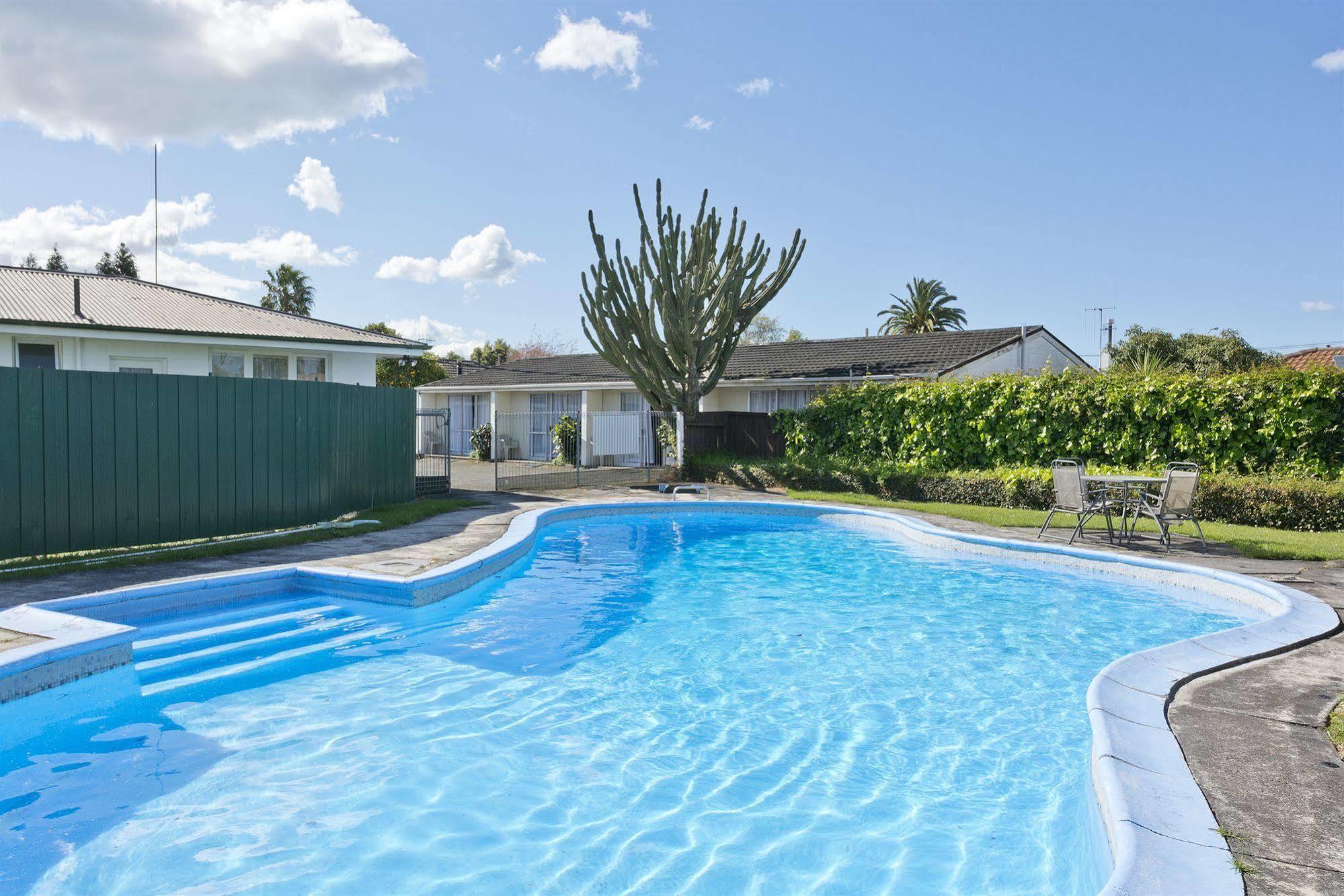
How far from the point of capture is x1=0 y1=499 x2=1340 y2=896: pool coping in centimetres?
294

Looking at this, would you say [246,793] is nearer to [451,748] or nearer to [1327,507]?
[451,748]

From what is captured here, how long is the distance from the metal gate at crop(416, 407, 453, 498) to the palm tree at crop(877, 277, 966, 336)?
29892 millimetres

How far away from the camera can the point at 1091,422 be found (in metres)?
15.8

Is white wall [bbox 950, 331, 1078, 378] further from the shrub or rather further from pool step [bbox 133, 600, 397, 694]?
pool step [bbox 133, 600, 397, 694]

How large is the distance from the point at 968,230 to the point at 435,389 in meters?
21.4

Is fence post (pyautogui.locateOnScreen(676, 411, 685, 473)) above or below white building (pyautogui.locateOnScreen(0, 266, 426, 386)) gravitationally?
below

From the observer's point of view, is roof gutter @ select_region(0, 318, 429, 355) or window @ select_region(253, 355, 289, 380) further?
Answer: window @ select_region(253, 355, 289, 380)

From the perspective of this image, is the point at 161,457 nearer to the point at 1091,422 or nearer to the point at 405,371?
the point at 1091,422

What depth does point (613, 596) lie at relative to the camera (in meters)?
9.38

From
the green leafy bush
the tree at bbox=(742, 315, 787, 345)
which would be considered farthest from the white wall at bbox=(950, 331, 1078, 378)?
the tree at bbox=(742, 315, 787, 345)

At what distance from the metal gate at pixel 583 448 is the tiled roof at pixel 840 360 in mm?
1627

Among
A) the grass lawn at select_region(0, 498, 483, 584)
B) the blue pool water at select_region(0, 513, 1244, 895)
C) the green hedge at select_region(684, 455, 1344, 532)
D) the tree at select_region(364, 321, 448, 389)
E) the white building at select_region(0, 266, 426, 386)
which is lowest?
the blue pool water at select_region(0, 513, 1244, 895)

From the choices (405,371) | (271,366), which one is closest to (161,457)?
(271,366)

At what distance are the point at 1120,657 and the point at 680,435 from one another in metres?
15.9
